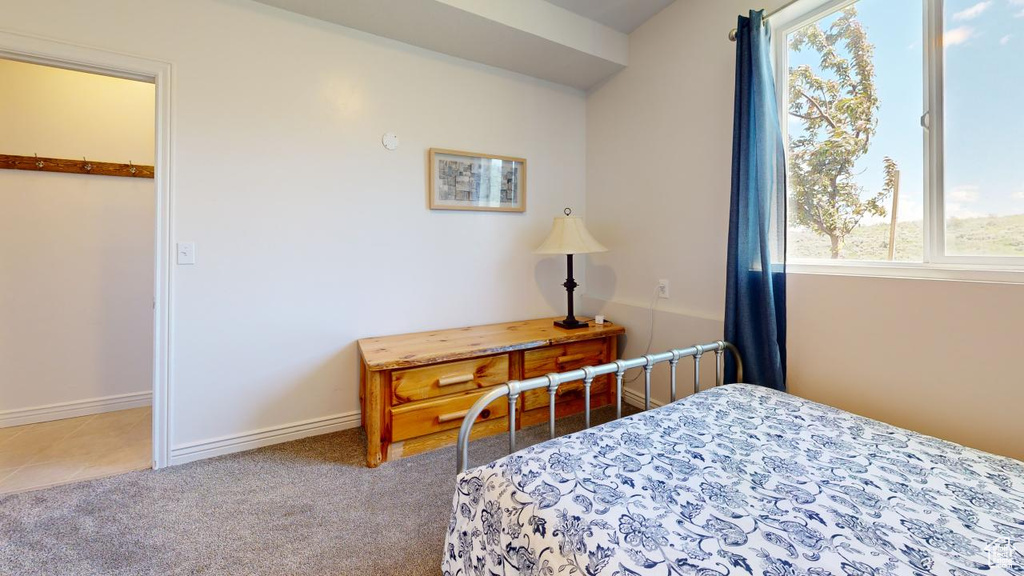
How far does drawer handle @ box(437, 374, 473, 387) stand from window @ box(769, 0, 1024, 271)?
1.77 m

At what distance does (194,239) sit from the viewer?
197 centimetres

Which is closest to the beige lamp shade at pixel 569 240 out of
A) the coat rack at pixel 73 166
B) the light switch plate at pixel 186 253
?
the light switch plate at pixel 186 253

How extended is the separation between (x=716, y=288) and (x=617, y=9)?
1.84 m

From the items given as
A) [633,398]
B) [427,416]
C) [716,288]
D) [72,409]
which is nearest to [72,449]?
[72,409]

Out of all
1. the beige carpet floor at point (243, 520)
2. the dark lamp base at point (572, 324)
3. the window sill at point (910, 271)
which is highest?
the window sill at point (910, 271)

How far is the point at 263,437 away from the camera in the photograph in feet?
7.02

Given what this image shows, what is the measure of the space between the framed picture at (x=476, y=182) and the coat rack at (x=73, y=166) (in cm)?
204

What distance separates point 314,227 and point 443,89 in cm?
123

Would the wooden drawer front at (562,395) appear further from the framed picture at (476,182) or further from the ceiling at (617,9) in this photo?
the ceiling at (617,9)

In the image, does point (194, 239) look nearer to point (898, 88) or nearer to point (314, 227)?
point (314, 227)

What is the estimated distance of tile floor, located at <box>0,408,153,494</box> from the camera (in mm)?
1820

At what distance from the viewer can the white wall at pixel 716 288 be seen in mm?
1285

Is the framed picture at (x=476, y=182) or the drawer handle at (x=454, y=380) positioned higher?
the framed picture at (x=476, y=182)

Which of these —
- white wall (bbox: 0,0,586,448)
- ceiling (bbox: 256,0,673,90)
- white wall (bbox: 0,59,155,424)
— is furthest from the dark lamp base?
white wall (bbox: 0,59,155,424)
